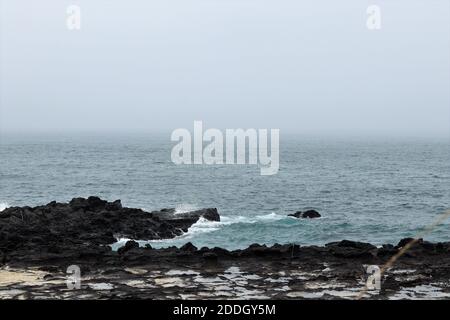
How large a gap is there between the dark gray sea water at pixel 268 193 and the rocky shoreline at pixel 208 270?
420 inches

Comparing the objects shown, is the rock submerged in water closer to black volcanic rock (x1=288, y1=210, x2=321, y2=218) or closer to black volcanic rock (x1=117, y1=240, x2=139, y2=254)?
black volcanic rock (x1=288, y1=210, x2=321, y2=218)

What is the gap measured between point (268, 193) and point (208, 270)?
1784 inches

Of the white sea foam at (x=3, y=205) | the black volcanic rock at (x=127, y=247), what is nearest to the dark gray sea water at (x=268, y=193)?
the white sea foam at (x=3, y=205)

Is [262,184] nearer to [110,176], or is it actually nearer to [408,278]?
[110,176]

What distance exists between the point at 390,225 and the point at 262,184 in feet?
115

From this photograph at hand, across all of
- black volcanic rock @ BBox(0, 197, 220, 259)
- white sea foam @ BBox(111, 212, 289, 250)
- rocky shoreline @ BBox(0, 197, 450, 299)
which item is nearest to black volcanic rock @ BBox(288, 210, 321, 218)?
white sea foam @ BBox(111, 212, 289, 250)

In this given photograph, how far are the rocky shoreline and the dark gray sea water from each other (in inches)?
420

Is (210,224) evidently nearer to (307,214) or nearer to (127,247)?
(307,214)

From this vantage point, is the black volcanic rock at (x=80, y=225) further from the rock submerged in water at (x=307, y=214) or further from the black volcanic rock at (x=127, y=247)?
the rock submerged in water at (x=307, y=214)

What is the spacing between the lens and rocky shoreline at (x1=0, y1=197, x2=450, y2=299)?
2264 cm

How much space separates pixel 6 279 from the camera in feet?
80.5

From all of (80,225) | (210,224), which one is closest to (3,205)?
(80,225)

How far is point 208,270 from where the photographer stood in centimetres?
2659
